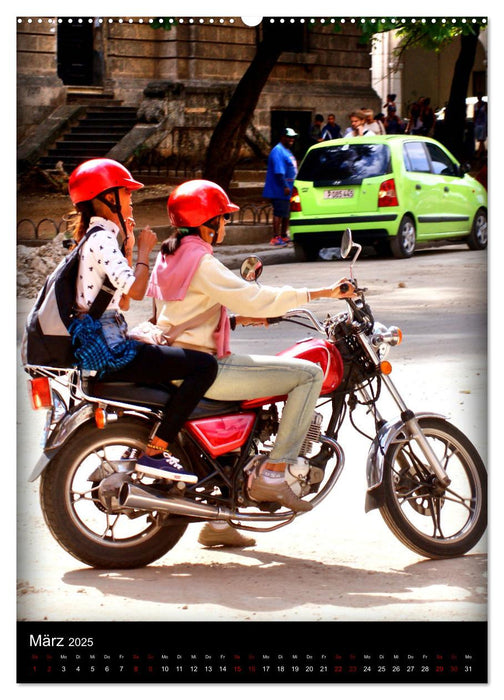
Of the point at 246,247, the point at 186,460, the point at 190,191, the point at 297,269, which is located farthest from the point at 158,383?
the point at 246,247

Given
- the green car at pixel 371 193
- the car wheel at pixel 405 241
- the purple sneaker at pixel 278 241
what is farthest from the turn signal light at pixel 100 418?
the purple sneaker at pixel 278 241

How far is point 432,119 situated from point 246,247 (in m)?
13.4

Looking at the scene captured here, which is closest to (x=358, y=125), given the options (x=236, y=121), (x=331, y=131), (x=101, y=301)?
(x=236, y=121)

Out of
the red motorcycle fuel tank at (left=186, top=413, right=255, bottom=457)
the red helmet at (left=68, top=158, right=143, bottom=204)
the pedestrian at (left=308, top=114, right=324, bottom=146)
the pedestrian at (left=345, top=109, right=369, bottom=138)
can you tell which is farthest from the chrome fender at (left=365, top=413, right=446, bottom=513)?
the pedestrian at (left=308, top=114, right=324, bottom=146)

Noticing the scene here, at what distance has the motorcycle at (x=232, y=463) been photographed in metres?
4.76

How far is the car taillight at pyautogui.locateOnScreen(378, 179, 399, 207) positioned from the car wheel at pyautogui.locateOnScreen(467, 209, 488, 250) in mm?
9099

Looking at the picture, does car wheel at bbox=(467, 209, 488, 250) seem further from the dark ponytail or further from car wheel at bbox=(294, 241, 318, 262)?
car wheel at bbox=(294, 241, 318, 262)

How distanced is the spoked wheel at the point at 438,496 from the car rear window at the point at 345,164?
32.0 feet

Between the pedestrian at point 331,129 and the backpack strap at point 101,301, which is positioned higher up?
the pedestrian at point 331,129

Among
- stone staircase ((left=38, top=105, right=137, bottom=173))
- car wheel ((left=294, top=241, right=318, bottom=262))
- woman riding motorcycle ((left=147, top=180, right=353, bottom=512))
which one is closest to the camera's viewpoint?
woman riding motorcycle ((left=147, top=180, right=353, bottom=512))

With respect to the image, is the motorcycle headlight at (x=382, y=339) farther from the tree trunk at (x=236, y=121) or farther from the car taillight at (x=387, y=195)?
the tree trunk at (x=236, y=121)

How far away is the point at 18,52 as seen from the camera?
436 cm

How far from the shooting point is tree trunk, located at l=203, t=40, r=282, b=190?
1631 centimetres

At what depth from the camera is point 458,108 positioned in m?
26.5
